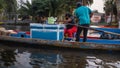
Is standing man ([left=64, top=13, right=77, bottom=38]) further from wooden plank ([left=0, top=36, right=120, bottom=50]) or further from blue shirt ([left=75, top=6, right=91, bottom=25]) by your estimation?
wooden plank ([left=0, top=36, right=120, bottom=50])

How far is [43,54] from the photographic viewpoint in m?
10.2

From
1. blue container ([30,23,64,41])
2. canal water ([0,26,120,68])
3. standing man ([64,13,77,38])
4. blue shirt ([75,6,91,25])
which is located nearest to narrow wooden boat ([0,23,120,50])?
blue container ([30,23,64,41])

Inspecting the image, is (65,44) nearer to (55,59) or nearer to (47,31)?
(47,31)

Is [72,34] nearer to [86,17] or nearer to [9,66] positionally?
[86,17]

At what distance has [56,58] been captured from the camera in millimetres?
9500

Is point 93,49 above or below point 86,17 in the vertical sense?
below

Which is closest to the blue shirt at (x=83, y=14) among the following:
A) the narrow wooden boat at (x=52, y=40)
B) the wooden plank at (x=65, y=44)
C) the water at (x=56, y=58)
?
the narrow wooden boat at (x=52, y=40)

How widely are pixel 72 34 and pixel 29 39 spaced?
78.0 inches

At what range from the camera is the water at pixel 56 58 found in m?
8.30

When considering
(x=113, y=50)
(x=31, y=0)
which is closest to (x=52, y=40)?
(x=113, y=50)

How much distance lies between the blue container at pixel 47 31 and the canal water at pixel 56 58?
635 millimetres

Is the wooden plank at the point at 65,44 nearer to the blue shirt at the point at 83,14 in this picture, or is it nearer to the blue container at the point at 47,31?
the blue container at the point at 47,31

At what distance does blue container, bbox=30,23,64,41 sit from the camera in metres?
11.3

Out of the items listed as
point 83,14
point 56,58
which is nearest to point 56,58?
point 56,58
